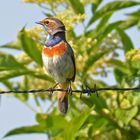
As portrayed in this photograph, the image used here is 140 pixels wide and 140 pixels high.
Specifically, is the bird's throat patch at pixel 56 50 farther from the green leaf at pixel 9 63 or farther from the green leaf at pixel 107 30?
the green leaf at pixel 107 30

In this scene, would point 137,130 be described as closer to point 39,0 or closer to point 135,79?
point 135,79

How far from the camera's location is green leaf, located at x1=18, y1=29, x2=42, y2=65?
6.99m

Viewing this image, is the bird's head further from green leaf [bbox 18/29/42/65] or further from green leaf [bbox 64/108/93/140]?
green leaf [bbox 18/29/42/65]

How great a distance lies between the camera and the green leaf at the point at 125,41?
7.71m

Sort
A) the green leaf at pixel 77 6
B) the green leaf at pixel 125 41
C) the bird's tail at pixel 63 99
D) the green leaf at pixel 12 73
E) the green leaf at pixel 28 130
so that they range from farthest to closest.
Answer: the green leaf at pixel 125 41 < the green leaf at pixel 77 6 < the green leaf at pixel 12 73 < the green leaf at pixel 28 130 < the bird's tail at pixel 63 99

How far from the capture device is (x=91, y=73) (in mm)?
7363

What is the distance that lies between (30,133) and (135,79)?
1133 millimetres

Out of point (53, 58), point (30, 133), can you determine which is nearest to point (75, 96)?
point (30, 133)

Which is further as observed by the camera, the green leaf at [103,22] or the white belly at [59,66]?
the green leaf at [103,22]

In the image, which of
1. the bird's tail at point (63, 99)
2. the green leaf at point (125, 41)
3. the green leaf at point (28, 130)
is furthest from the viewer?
the green leaf at point (125, 41)

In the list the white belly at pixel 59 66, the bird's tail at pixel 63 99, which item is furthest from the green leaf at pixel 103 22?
the white belly at pixel 59 66

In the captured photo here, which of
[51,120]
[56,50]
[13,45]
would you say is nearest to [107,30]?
[13,45]

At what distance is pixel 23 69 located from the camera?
720 cm

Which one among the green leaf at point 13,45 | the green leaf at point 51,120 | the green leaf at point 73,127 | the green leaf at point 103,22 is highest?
the green leaf at point 103,22
